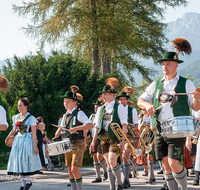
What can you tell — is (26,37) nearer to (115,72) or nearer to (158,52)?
(115,72)

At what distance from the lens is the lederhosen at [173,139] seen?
429 cm

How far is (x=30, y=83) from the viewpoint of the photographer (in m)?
13.8

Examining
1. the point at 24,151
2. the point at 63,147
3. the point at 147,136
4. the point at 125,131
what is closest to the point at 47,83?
the point at 147,136

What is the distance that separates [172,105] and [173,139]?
1.62ft

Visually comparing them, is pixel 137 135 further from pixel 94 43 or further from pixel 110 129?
pixel 94 43

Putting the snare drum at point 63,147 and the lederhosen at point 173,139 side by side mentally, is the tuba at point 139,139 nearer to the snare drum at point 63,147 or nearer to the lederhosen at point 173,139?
the snare drum at point 63,147

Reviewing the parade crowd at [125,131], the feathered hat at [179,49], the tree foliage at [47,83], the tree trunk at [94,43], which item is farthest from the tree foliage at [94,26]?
the feathered hat at [179,49]

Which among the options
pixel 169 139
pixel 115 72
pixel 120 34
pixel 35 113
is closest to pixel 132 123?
pixel 169 139

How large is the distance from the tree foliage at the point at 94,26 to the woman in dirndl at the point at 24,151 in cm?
1069

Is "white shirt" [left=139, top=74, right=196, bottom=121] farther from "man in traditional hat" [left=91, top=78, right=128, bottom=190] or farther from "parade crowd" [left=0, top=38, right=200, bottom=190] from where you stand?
"man in traditional hat" [left=91, top=78, right=128, bottom=190]

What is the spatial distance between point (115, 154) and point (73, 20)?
12.8 metres

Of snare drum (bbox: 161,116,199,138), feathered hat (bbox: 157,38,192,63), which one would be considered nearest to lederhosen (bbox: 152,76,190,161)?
snare drum (bbox: 161,116,199,138)

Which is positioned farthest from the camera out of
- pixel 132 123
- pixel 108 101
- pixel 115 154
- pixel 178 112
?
pixel 132 123

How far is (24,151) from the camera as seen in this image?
6539 mm
